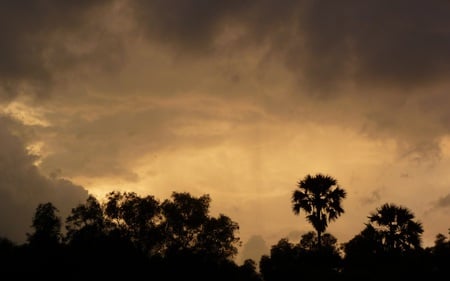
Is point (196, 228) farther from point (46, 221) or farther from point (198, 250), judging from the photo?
point (46, 221)

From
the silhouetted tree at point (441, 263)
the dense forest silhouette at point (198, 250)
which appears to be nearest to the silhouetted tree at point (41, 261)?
the dense forest silhouette at point (198, 250)

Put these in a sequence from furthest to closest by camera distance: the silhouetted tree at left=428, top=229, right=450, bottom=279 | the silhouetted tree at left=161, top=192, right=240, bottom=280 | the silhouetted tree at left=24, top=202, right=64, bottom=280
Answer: the silhouetted tree at left=161, top=192, right=240, bottom=280 → the silhouetted tree at left=24, top=202, right=64, bottom=280 → the silhouetted tree at left=428, top=229, right=450, bottom=279

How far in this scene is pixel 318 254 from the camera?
52094 millimetres

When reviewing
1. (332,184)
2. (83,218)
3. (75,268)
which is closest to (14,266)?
(75,268)

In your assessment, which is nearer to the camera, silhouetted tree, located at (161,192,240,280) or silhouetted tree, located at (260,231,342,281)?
silhouetted tree, located at (260,231,342,281)

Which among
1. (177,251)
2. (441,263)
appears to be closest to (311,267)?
(441,263)

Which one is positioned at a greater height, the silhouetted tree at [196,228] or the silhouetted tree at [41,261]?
the silhouetted tree at [196,228]

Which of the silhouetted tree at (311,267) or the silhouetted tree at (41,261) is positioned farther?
the silhouetted tree at (41,261)

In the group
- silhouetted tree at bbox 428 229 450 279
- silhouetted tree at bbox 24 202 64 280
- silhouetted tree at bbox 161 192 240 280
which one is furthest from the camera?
silhouetted tree at bbox 161 192 240 280

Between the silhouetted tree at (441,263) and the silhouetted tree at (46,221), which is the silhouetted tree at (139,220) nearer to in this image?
the silhouetted tree at (46,221)

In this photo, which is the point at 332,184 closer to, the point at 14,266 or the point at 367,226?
the point at 367,226

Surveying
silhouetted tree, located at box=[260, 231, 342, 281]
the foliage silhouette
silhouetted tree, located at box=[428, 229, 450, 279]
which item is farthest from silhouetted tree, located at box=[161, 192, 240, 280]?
silhouetted tree, located at box=[428, 229, 450, 279]

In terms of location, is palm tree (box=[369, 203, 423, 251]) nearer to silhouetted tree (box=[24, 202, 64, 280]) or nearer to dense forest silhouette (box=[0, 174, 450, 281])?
dense forest silhouette (box=[0, 174, 450, 281])

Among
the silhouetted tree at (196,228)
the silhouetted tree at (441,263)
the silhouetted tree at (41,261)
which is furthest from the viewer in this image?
the silhouetted tree at (196,228)
